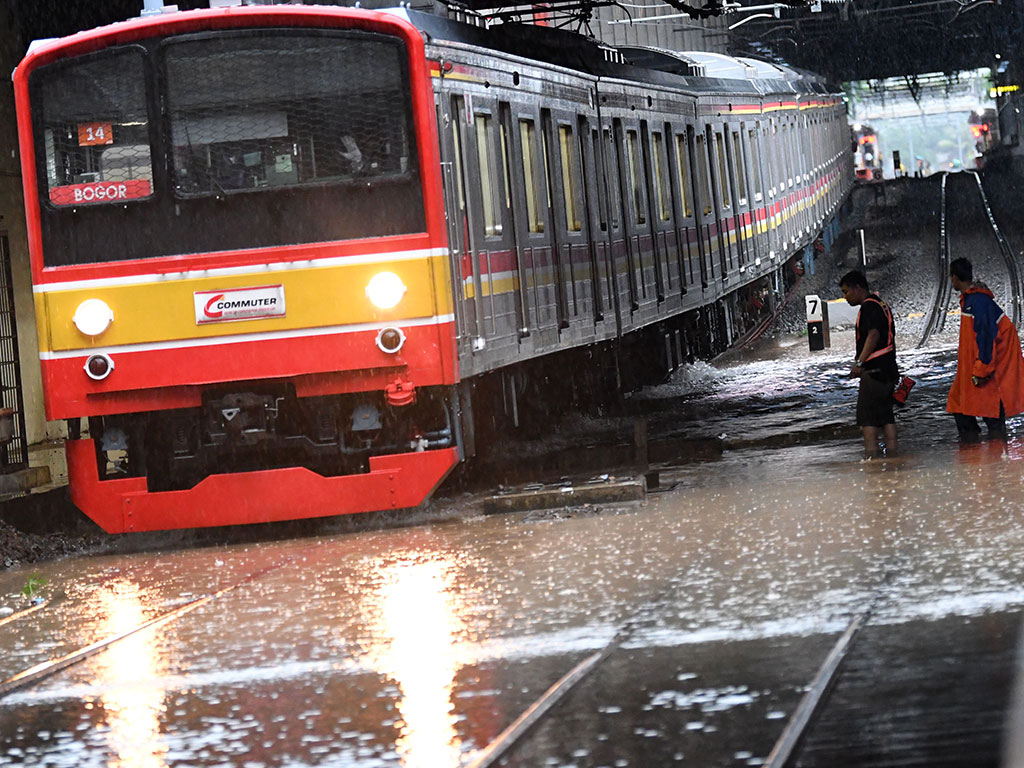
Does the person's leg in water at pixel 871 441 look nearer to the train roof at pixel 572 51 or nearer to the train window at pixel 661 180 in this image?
the train roof at pixel 572 51

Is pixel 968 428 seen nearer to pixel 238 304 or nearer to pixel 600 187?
pixel 600 187

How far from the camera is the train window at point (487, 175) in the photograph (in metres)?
12.3

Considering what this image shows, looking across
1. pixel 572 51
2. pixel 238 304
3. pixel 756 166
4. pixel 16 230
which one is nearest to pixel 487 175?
pixel 238 304

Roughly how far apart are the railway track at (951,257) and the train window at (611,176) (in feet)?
24.6

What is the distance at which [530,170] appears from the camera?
44.9 feet

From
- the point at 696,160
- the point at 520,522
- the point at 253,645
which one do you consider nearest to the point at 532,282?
the point at 520,522

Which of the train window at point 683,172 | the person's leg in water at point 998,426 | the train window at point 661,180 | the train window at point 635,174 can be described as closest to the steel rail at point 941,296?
the train window at point 683,172

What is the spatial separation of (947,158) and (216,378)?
129 meters

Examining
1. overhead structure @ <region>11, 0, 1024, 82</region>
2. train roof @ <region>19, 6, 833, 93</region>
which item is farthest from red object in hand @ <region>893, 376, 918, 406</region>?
overhead structure @ <region>11, 0, 1024, 82</region>

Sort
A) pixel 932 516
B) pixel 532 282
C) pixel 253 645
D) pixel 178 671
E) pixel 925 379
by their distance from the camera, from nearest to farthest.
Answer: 1. pixel 178 671
2. pixel 253 645
3. pixel 932 516
4. pixel 532 282
5. pixel 925 379

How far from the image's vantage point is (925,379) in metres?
18.7

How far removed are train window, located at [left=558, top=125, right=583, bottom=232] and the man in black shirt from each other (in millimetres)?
2816

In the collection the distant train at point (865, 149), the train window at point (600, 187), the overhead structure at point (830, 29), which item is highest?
the overhead structure at point (830, 29)

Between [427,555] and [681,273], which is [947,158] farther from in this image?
[427,555]
